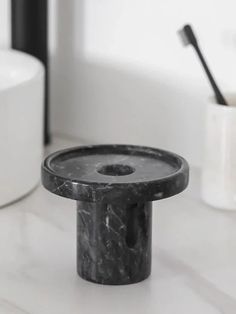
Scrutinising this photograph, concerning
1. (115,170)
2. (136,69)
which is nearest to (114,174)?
(115,170)

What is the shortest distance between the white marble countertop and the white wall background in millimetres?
127

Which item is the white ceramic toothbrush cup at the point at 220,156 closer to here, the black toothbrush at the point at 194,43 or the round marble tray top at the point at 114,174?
the black toothbrush at the point at 194,43

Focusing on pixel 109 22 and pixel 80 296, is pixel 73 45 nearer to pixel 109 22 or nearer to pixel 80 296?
pixel 109 22

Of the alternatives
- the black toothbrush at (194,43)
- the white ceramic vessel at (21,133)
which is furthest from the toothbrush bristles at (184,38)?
the white ceramic vessel at (21,133)

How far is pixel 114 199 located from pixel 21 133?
0.25 metres

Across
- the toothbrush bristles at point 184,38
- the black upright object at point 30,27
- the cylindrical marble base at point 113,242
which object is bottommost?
the cylindrical marble base at point 113,242

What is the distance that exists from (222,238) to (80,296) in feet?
0.56

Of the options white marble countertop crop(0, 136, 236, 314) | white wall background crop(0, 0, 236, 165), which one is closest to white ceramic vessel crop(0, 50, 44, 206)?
white marble countertop crop(0, 136, 236, 314)

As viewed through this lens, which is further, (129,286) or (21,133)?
(21,133)

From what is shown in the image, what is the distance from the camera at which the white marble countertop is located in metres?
0.60

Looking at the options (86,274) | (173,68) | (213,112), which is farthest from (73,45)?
(86,274)

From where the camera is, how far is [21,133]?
2.62ft

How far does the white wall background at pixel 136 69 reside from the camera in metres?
0.87

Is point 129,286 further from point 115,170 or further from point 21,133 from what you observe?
point 21,133
